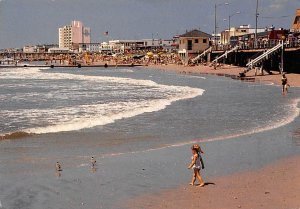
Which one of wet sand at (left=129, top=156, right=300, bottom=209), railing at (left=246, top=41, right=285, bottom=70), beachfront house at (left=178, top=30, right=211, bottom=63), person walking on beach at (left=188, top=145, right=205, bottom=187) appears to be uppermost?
beachfront house at (left=178, top=30, right=211, bottom=63)

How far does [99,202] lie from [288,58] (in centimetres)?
4814

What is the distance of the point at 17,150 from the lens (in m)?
15.4

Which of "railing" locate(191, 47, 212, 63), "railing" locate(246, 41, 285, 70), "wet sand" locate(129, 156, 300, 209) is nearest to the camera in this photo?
"wet sand" locate(129, 156, 300, 209)

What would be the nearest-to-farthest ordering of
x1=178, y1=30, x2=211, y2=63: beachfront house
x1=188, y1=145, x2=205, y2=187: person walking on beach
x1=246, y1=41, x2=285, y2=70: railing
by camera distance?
x1=188, y1=145, x2=205, y2=187: person walking on beach → x1=246, y1=41, x2=285, y2=70: railing → x1=178, y1=30, x2=211, y2=63: beachfront house

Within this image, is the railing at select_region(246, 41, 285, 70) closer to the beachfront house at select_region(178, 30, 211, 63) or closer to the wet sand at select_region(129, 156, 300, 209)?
the beachfront house at select_region(178, 30, 211, 63)

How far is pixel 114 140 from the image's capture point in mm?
17219

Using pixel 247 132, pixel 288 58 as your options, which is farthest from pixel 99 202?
pixel 288 58

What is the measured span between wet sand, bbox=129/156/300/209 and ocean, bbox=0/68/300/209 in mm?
598

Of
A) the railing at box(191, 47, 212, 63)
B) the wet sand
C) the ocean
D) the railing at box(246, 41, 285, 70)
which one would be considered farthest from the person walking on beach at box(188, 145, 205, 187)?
the railing at box(191, 47, 212, 63)

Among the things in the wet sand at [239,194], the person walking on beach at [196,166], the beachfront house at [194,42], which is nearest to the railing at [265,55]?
the beachfront house at [194,42]

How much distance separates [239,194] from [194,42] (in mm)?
86199

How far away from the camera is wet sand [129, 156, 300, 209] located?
953 cm

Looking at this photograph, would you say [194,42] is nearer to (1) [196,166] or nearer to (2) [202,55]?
(2) [202,55]

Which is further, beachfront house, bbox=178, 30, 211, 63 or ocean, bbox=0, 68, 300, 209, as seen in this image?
beachfront house, bbox=178, 30, 211, 63
